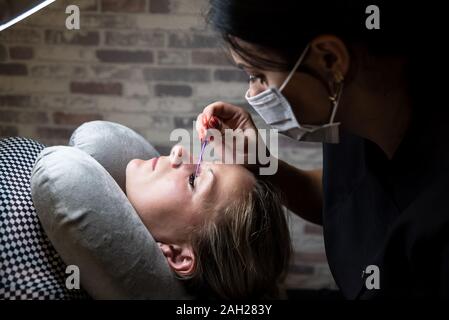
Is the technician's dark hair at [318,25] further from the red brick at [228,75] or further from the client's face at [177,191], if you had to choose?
the red brick at [228,75]

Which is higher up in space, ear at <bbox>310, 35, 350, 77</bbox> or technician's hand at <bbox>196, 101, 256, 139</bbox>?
ear at <bbox>310, 35, 350, 77</bbox>

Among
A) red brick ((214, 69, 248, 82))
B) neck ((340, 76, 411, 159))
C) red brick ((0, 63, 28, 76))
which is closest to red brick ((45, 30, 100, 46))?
red brick ((0, 63, 28, 76))

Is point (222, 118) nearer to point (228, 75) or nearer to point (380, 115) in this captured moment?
point (380, 115)

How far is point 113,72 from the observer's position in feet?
5.26

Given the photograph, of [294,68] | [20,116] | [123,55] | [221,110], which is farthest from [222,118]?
[20,116]

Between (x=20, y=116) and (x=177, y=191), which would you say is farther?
(x=20, y=116)

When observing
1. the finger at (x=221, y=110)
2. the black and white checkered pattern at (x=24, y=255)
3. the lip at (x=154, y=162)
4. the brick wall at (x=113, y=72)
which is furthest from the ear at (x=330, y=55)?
the brick wall at (x=113, y=72)

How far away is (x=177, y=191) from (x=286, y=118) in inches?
12.2

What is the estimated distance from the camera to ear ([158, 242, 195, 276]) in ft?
3.19

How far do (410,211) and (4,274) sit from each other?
70cm

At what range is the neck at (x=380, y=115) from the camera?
85cm

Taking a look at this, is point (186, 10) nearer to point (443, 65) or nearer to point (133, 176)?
point (133, 176)

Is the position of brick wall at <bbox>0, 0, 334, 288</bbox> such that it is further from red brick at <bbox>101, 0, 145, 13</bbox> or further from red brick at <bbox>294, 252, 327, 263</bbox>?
red brick at <bbox>294, 252, 327, 263</bbox>

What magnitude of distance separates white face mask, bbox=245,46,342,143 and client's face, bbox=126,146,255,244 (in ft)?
0.67
